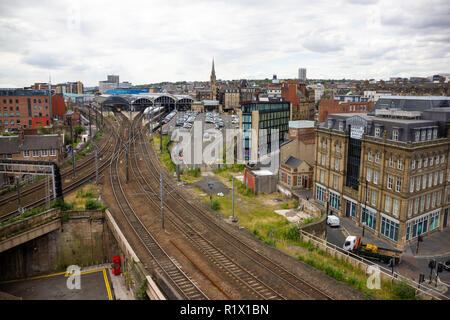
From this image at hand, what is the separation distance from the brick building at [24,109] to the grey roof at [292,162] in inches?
3212

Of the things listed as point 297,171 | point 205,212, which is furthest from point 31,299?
point 297,171

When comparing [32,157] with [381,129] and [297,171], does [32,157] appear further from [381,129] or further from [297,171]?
[381,129]

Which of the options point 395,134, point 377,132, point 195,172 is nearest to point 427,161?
point 395,134

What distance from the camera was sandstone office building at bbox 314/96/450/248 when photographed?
3616 centimetres

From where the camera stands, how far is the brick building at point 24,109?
10300 centimetres

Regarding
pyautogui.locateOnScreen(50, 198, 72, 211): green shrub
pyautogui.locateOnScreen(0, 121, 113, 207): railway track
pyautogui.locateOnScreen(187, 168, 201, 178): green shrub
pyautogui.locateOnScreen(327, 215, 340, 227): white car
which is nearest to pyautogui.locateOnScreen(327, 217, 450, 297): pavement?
pyautogui.locateOnScreen(327, 215, 340, 227): white car

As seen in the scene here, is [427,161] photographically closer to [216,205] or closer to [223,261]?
[216,205]

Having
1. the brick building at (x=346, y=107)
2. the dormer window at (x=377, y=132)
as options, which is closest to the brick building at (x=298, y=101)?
the brick building at (x=346, y=107)

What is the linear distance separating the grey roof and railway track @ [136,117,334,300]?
56.6 ft

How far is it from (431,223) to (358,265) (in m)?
15.9

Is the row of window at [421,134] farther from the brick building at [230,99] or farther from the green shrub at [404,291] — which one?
the brick building at [230,99]

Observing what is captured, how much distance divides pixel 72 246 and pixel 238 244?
19182 mm

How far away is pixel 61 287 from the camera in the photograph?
34.6 metres

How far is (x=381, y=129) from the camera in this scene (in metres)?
39.3
